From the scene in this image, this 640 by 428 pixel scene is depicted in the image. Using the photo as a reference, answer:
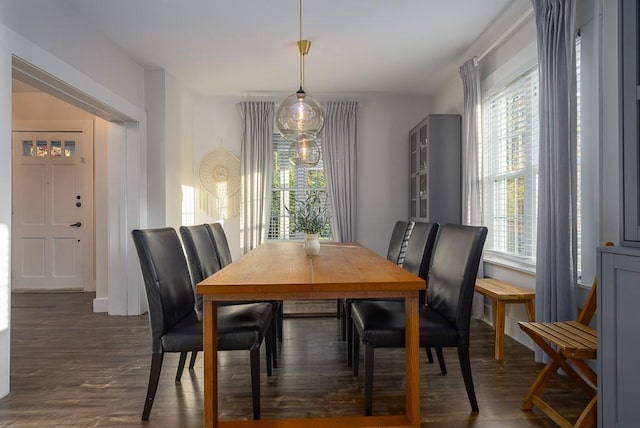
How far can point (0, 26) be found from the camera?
2.26 m

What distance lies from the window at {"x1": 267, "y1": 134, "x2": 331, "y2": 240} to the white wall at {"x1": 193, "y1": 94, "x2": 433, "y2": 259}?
0.51 meters

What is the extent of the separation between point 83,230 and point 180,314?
13.8ft

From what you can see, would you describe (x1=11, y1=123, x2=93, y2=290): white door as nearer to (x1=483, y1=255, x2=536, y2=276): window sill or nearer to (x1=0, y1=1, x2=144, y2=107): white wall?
(x1=0, y1=1, x2=144, y2=107): white wall

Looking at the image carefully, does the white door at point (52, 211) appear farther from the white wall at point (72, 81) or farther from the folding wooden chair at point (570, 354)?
the folding wooden chair at point (570, 354)

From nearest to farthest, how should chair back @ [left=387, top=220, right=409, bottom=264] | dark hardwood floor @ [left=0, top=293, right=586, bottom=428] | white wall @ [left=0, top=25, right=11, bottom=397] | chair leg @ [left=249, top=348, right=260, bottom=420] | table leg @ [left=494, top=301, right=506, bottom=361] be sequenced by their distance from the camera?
chair leg @ [left=249, top=348, right=260, bottom=420] → dark hardwood floor @ [left=0, top=293, right=586, bottom=428] → white wall @ [left=0, top=25, right=11, bottom=397] → table leg @ [left=494, top=301, right=506, bottom=361] → chair back @ [left=387, top=220, right=409, bottom=264]

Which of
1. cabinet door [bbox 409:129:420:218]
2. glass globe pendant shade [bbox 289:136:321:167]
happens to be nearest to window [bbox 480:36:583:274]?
cabinet door [bbox 409:129:420:218]

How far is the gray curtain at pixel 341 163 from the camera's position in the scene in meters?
5.15

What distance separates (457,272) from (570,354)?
23.1 inches

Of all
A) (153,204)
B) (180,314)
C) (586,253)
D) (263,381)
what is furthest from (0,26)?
(586,253)

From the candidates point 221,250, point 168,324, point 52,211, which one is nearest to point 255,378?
point 168,324

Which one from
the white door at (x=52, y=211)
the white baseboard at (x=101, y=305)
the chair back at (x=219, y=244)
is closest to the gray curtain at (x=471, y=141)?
the chair back at (x=219, y=244)

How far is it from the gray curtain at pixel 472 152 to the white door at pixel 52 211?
4943 mm

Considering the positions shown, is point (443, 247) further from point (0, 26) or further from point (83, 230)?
point (83, 230)

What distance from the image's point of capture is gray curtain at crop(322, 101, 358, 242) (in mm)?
5148
